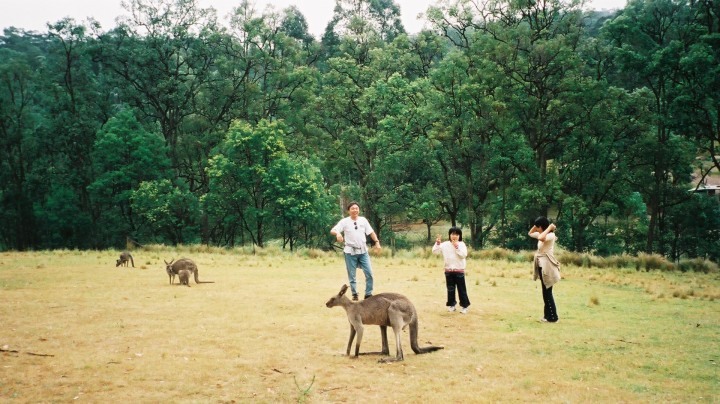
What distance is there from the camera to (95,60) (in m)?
41.0

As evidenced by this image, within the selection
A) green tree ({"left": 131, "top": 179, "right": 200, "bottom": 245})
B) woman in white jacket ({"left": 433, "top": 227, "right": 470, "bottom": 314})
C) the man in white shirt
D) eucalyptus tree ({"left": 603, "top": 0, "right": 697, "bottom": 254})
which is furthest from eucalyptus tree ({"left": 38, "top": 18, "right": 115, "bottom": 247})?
eucalyptus tree ({"left": 603, "top": 0, "right": 697, "bottom": 254})

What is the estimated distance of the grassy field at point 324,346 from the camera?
681 centimetres

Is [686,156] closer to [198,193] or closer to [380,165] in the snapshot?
[380,165]

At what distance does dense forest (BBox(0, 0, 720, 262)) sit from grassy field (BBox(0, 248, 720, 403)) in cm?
1900

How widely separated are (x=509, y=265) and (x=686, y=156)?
17.0m

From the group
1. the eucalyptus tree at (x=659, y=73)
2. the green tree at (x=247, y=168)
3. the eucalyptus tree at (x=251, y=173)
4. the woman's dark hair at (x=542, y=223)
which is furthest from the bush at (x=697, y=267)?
the green tree at (x=247, y=168)

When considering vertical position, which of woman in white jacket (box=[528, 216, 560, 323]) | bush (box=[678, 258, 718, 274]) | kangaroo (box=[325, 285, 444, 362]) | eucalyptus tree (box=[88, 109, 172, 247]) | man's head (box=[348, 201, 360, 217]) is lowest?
bush (box=[678, 258, 718, 274])

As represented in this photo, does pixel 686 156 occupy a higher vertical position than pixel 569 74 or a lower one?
lower

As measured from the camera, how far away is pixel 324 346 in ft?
29.5

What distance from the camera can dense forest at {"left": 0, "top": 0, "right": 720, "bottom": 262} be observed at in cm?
3359

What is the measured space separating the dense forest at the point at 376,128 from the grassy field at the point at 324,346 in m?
19.0

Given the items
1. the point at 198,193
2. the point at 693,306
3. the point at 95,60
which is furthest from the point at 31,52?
the point at 693,306

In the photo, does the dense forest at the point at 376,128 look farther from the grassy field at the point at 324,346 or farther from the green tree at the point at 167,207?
the grassy field at the point at 324,346

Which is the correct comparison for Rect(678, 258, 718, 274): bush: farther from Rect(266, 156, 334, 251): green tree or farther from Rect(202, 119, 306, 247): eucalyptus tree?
Rect(202, 119, 306, 247): eucalyptus tree
